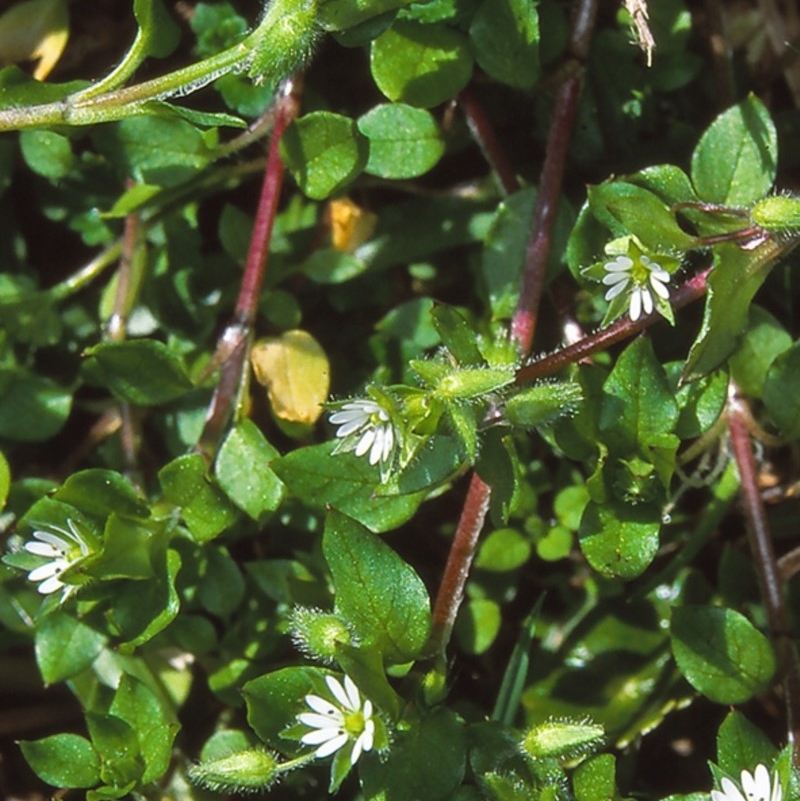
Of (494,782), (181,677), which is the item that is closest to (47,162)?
(181,677)

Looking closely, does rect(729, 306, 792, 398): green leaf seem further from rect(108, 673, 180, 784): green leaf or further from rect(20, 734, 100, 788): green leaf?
rect(20, 734, 100, 788): green leaf

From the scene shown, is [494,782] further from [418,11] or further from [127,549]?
[418,11]

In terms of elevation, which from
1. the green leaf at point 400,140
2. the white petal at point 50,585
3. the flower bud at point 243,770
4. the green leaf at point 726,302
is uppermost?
the green leaf at point 400,140

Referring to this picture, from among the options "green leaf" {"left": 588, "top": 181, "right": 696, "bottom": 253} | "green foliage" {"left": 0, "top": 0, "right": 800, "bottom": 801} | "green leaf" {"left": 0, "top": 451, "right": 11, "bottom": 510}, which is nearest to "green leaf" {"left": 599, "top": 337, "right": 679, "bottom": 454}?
"green foliage" {"left": 0, "top": 0, "right": 800, "bottom": 801}

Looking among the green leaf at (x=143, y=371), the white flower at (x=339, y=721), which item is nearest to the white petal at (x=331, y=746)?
the white flower at (x=339, y=721)

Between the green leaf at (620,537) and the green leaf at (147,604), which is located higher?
the green leaf at (620,537)

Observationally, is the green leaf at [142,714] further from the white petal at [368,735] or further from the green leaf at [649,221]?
the green leaf at [649,221]
